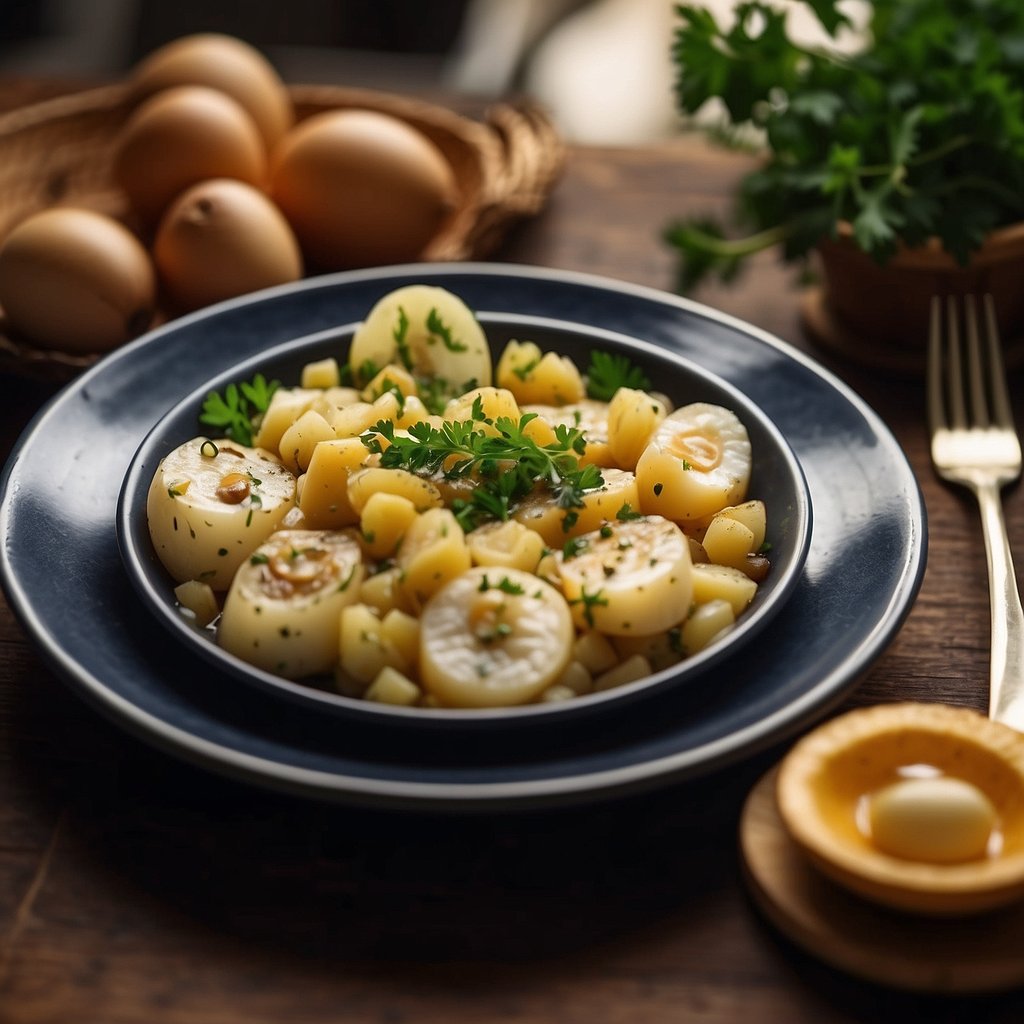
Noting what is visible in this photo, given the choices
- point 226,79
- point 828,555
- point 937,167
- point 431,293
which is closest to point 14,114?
point 226,79

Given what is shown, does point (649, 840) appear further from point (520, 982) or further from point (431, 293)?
point (431, 293)

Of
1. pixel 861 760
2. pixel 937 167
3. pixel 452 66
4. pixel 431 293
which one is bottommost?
pixel 452 66

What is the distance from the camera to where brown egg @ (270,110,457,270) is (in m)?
2.62

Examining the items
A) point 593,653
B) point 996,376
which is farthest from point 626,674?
point 996,376

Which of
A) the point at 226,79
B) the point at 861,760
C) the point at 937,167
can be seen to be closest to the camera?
the point at 861,760

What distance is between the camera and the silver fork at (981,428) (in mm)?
1742

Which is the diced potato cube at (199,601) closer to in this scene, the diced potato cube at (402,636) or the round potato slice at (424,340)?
the diced potato cube at (402,636)

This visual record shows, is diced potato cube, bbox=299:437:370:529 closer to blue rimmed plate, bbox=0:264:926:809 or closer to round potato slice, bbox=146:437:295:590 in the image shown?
round potato slice, bbox=146:437:295:590

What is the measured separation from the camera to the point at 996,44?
2.39m

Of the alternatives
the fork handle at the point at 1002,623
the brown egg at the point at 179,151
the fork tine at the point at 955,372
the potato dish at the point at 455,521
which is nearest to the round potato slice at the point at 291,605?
the potato dish at the point at 455,521

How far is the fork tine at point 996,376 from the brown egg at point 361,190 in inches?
44.2

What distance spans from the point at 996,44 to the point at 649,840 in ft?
5.76

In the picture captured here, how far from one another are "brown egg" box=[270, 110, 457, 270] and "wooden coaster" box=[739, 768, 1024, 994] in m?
1.68

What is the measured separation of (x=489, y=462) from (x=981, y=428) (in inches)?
37.3
